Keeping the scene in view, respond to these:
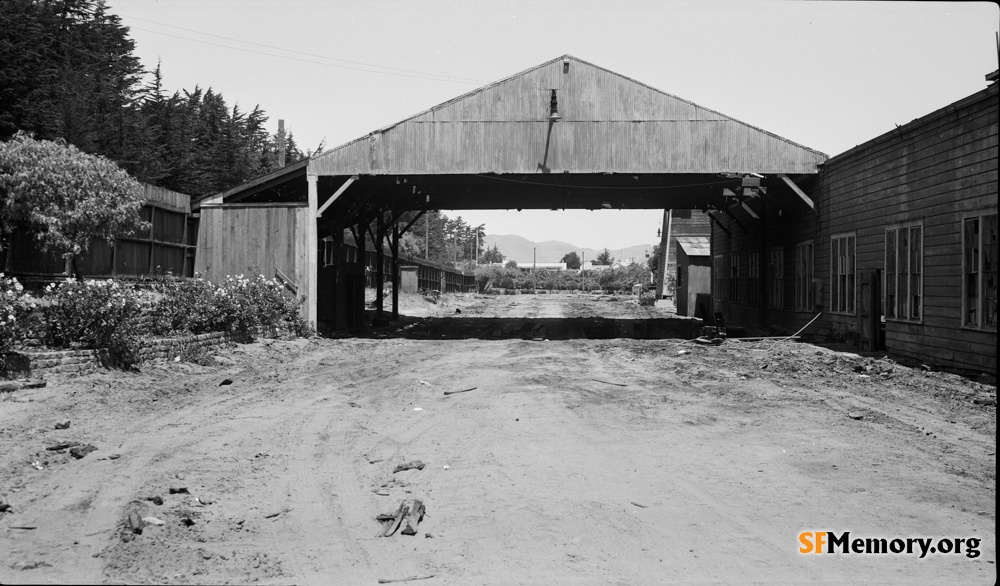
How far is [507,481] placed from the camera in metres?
7.60

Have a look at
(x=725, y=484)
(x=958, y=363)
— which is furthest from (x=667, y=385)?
(x=725, y=484)

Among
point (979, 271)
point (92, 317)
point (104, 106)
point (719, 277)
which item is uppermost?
point (104, 106)

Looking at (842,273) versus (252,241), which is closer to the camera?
(842,273)

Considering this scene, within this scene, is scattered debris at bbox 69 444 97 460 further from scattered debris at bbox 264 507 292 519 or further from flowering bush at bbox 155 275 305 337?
flowering bush at bbox 155 275 305 337

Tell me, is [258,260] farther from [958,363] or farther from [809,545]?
[809,545]

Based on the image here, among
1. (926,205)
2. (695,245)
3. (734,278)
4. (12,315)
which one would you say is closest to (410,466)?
(12,315)

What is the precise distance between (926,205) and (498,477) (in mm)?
12738

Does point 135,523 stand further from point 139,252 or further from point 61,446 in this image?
point 139,252

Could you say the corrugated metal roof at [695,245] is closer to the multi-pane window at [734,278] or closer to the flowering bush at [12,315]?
the multi-pane window at [734,278]

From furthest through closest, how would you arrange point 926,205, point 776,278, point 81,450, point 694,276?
1. point 694,276
2. point 776,278
3. point 926,205
4. point 81,450

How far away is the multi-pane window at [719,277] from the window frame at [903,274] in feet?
59.8

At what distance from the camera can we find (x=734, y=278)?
1367 inches

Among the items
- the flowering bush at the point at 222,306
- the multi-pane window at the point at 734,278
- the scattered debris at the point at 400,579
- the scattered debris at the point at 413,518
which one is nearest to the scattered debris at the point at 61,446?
the scattered debris at the point at 413,518

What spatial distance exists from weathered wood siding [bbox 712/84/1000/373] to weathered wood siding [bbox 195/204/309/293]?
50.2ft
